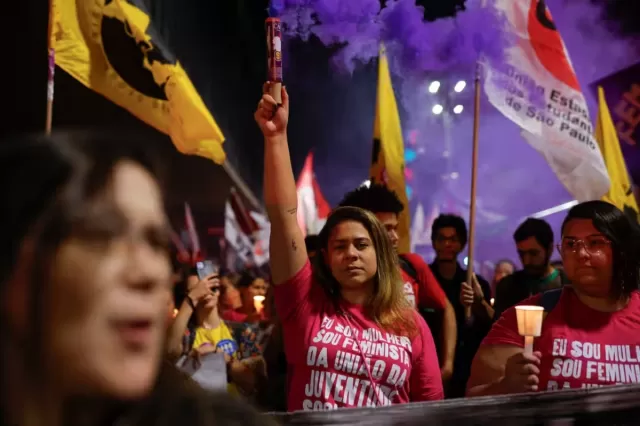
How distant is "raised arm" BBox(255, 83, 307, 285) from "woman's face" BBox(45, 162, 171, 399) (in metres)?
1.01

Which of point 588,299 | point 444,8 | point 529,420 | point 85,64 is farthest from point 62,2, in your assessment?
point 529,420

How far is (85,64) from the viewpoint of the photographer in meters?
3.47

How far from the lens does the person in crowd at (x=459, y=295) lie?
2.82 m

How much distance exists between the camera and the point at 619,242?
5.95 ft

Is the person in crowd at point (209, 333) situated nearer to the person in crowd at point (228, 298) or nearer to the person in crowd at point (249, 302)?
the person in crowd at point (228, 298)

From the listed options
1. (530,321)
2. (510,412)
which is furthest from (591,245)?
(510,412)

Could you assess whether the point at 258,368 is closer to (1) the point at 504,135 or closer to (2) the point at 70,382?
(2) the point at 70,382

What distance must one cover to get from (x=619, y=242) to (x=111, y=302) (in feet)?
5.61

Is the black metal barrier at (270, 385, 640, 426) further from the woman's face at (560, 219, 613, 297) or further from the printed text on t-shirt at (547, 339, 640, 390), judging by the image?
the woman's face at (560, 219, 613, 297)

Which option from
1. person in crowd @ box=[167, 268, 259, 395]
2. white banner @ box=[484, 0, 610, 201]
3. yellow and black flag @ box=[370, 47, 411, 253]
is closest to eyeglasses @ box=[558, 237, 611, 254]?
person in crowd @ box=[167, 268, 259, 395]

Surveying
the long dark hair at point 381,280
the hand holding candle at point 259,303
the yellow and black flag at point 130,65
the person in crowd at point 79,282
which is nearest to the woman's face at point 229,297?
the hand holding candle at point 259,303

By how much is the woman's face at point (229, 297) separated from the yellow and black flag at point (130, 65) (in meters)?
0.93

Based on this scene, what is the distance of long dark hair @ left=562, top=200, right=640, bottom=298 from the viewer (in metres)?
1.80

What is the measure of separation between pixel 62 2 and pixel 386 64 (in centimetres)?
257
